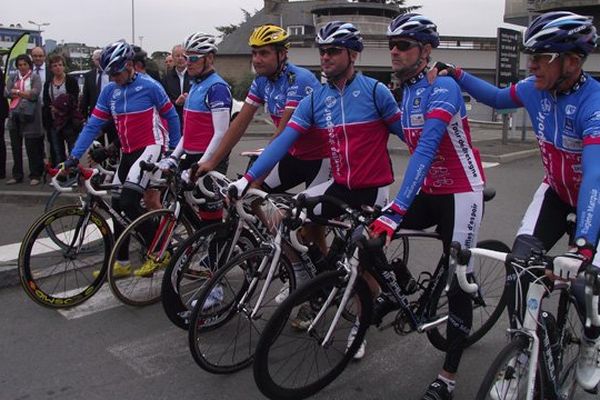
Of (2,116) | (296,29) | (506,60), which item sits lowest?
(2,116)

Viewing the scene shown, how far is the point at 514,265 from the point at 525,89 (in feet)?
3.87

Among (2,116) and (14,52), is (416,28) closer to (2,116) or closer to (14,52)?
(2,116)

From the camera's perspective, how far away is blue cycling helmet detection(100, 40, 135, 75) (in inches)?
192

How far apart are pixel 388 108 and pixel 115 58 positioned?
242cm

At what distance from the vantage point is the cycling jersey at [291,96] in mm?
4555

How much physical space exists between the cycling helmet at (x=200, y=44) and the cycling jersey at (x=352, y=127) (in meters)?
1.35

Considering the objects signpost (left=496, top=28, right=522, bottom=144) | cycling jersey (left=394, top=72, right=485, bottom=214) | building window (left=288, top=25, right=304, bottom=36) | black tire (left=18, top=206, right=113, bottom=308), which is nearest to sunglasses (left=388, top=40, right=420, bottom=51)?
cycling jersey (left=394, top=72, right=485, bottom=214)

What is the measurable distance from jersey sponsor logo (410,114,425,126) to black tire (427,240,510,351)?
0.96 m

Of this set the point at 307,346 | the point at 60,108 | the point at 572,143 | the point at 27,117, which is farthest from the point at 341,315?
the point at 27,117

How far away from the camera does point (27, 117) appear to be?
358 inches

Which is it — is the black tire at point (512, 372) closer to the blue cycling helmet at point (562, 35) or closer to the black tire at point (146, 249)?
the blue cycling helmet at point (562, 35)

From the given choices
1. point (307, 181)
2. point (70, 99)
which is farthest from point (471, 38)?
point (307, 181)

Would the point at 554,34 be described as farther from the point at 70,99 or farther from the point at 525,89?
the point at 70,99

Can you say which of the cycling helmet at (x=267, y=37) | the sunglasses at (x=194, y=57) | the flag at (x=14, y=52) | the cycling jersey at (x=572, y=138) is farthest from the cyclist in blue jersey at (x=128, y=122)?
the flag at (x=14, y=52)
